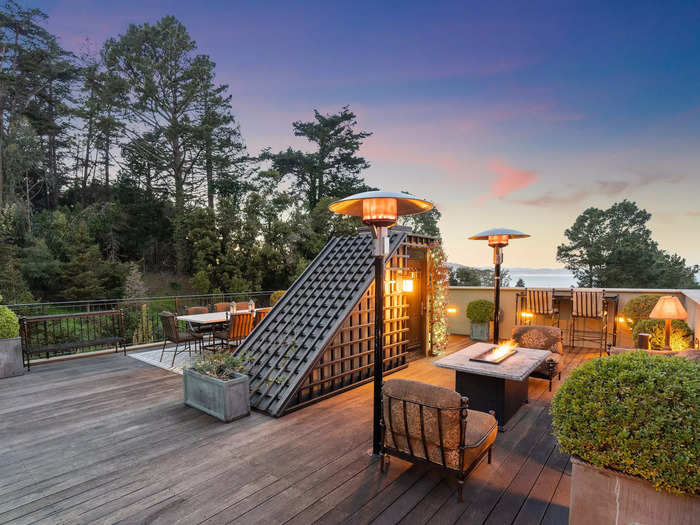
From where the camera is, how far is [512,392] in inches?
143

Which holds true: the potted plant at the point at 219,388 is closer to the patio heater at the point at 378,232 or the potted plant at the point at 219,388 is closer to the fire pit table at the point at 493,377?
the patio heater at the point at 378,232

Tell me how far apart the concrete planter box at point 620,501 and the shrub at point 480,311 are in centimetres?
618

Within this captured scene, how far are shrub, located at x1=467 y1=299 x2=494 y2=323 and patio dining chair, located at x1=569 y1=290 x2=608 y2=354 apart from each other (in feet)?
5.11

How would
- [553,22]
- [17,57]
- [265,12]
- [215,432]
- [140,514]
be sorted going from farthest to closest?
[17,57], [265,12], [553,22], [215,432], [140,514]

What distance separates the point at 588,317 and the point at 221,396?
6.80m

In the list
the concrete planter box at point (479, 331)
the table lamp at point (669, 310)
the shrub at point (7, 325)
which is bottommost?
the concrete planter box at point (479, 331)

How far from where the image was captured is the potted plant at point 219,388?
3.51m

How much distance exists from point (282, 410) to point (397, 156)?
28.0ft

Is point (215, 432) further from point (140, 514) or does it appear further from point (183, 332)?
point (183, 332)

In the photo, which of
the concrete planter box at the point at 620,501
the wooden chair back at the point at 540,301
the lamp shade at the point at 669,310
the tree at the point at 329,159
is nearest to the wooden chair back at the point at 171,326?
the concrete planter box at the point at 620,501

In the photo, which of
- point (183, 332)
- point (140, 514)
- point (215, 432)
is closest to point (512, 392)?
point (215, 432)

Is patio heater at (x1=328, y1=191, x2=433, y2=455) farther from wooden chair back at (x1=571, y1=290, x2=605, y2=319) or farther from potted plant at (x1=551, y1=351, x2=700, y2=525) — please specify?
wooden chair back at (x1=571, y1=290, x2=605, y2=319)

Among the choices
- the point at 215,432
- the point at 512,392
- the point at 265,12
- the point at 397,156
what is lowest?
the point at 215,432

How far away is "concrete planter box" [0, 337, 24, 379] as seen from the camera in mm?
4926
